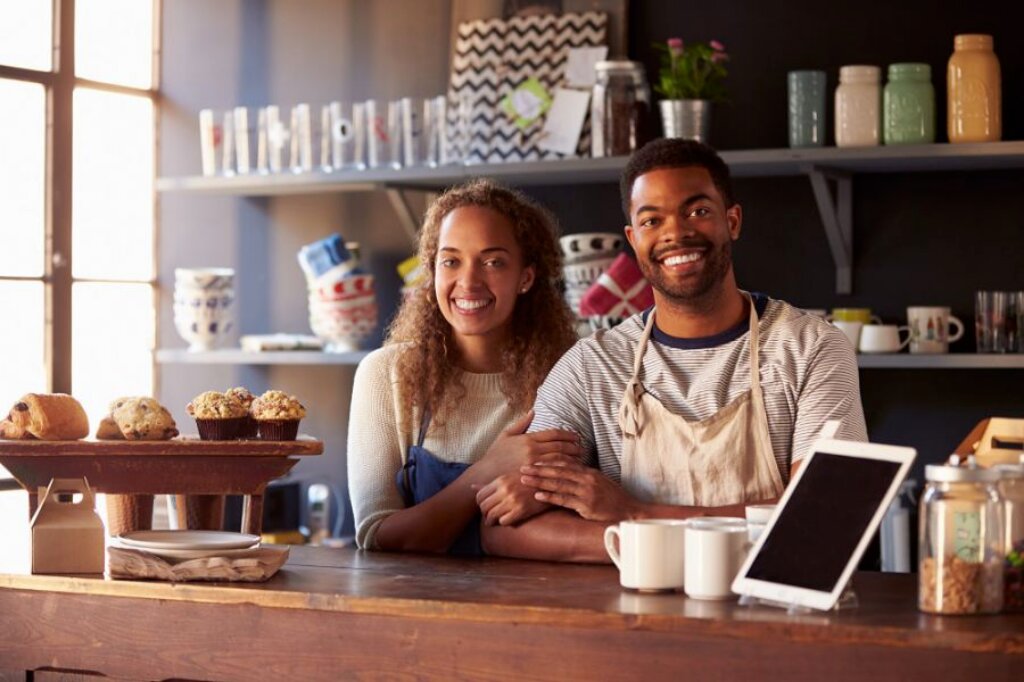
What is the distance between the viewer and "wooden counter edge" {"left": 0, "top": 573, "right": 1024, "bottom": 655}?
1618mm

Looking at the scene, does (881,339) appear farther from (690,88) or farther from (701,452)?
(701,452)

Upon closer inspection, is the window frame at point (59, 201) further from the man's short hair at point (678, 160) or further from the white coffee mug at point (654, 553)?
the white coffee mug at point (654, 553)

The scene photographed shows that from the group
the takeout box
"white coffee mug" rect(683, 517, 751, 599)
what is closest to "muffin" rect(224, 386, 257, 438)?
"white coffee mug" rect(683, 517, 751, 599)

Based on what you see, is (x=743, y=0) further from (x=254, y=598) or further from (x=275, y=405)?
(x=254, y=598)

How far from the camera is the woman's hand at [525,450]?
243 cm

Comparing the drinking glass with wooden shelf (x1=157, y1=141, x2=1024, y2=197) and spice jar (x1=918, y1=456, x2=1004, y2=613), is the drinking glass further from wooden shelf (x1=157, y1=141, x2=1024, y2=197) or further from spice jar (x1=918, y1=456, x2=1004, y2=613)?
spice jar (x1=918, y1=456, x2=1004, y2=613)

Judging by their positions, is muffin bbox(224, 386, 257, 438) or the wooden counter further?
muffin bbox(224, 386, 257, 438)

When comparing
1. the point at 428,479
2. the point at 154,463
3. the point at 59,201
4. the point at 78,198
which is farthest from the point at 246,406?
the point at 78,198

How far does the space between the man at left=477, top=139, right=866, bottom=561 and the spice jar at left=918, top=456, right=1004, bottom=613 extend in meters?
0.59

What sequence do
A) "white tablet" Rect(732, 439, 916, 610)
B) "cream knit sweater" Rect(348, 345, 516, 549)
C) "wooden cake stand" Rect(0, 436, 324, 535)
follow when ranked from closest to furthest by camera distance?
1. "white tablet" Rect(732, 439, 916, 610)
2. "wooden cake stand" Rect(0, 436, 324, 535)
3. "cream knit sweater" Rect(348, 345, 516, 549)

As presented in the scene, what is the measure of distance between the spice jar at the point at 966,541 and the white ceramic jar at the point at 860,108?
195cm

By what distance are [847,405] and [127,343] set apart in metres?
2.84

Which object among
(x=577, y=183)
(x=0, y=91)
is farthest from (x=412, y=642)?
(x=0, y=91)

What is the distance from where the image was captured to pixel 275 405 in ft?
7.75
